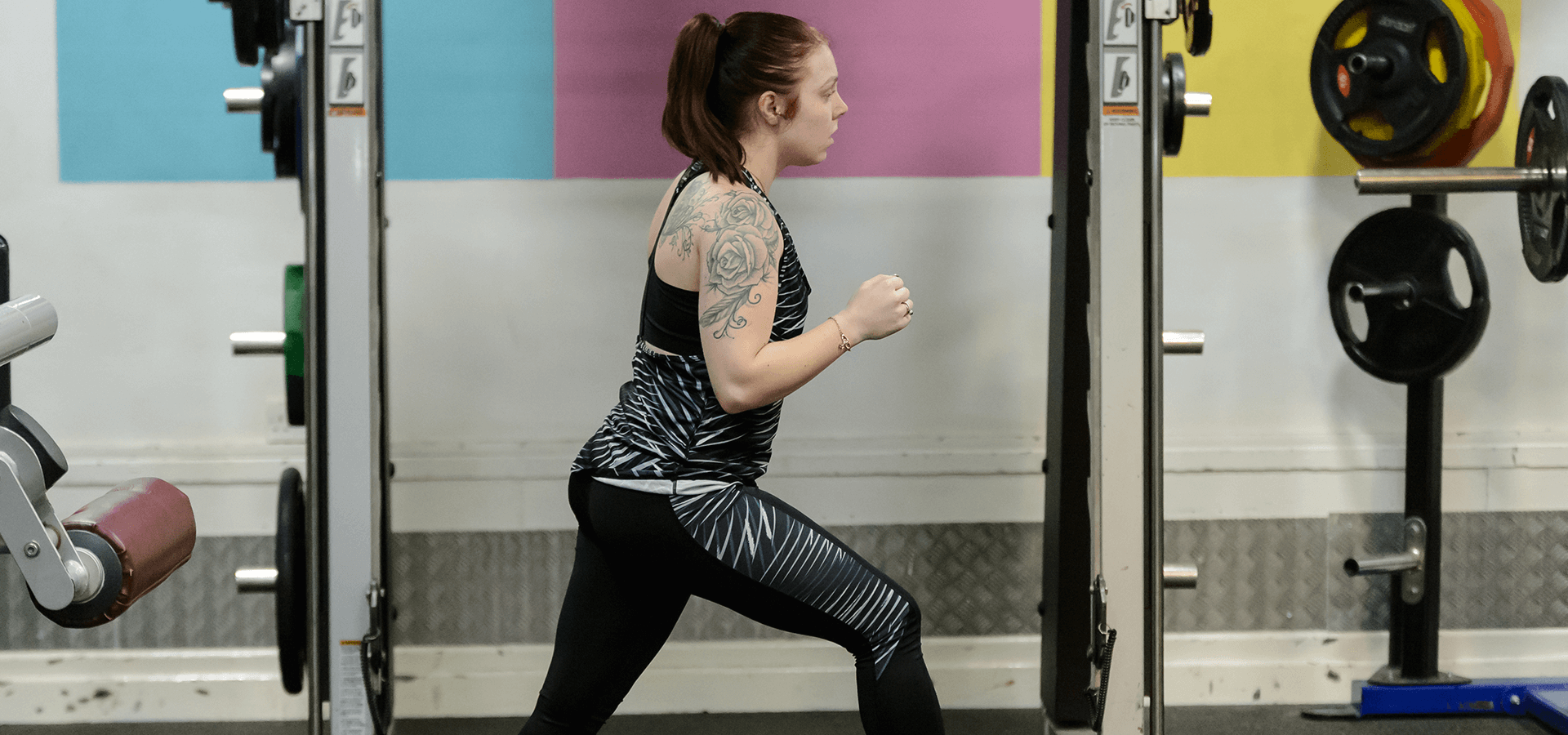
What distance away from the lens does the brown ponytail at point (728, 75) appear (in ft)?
5.61

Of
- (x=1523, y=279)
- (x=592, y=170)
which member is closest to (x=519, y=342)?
(x=592, y=170)

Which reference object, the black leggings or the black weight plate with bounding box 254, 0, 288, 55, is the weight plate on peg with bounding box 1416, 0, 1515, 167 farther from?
the black weight plate with bounding box 254, 0, 288, 55

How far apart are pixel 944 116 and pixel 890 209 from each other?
0.28m

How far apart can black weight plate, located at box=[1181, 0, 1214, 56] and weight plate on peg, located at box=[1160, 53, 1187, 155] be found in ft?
0.23

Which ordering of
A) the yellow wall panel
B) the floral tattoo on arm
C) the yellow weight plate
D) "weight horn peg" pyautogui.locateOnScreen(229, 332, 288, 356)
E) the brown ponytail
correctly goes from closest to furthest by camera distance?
the floral tattoo on arm → the brown ponytail → "weight horn peg" pyautogui.locateOnScreen(229, 332, 288, 356) → the yellow weight plate → the yellow wall panel

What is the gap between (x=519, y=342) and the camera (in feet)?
9.45

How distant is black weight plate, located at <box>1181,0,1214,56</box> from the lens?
208 centimetres

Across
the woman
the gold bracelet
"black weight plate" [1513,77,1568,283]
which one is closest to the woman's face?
the woman

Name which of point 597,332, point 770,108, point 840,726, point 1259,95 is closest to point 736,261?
point 770,108

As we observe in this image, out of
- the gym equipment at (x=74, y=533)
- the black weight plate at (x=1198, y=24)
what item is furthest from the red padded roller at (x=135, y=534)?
the black weight plate at (x=1198, y=24)

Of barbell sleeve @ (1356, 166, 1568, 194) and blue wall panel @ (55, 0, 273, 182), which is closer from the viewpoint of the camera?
barbell sleeve @ (1356, 166, 1568, 194)

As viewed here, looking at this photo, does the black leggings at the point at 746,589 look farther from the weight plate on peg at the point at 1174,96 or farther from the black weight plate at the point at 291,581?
the weight plate on peg at the point at 1174,96

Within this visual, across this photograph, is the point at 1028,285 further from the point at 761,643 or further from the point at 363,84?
the point at 363,84

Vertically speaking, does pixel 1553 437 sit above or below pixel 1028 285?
below
